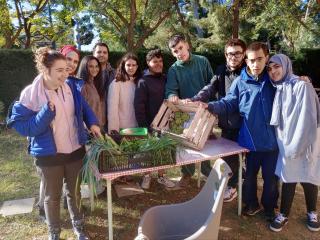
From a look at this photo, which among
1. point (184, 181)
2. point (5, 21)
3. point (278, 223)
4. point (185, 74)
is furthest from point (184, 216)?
point (5, 21)

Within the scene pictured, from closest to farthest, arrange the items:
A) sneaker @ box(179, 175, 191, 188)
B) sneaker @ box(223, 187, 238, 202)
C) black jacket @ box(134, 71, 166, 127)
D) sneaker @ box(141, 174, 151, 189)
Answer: black jacket @ box(134, 71, 166, 127)
sneaker @ box(223, 187, 238, 202)
sneaker @ box(141, 174, 151, 189)
sneaker @ box(179, 175, 191, 188)

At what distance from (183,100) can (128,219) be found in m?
1.45

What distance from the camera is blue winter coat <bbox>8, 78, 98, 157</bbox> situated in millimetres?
2580

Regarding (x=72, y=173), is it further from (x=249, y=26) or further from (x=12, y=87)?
(x=249, y=26)

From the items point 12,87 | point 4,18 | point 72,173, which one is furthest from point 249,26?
point 72,173

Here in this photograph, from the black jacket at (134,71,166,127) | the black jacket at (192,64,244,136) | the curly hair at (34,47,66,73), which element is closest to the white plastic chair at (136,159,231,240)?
the black jacket at (192,64,244,136)

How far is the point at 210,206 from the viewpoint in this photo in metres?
2.62

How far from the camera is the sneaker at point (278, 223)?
341cm

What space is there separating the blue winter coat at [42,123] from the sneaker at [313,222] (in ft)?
7.97

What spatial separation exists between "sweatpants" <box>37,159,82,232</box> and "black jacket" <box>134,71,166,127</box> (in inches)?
41.9

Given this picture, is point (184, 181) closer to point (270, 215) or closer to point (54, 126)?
point (270, 215)

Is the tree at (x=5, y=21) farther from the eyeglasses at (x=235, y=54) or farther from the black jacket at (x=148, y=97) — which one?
the eyeglasses at (x=235, y=54)

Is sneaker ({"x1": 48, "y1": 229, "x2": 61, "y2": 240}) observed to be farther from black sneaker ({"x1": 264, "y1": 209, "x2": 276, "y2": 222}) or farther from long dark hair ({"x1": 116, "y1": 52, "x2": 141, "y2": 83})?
black sneaker ({"x1": 264, "y1": 209, "x2": 276, "y2": 222})

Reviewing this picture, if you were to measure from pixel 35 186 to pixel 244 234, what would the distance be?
113 inches
